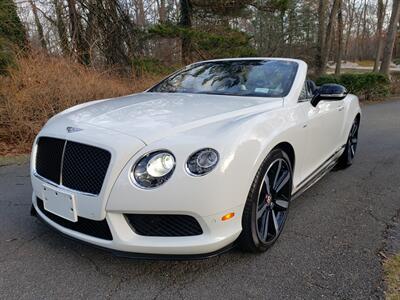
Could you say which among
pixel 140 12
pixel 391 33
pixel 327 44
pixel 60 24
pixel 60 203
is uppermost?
pixel 140 12

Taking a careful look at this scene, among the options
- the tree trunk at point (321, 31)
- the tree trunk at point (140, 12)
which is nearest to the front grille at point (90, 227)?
the tree trunk at point (140, 12)

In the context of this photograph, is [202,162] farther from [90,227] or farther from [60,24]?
[60,24]

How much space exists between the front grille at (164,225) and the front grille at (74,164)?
0.30 metres

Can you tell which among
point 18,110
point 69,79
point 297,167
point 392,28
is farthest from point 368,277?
point 392,28

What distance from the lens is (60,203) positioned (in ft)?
7.40

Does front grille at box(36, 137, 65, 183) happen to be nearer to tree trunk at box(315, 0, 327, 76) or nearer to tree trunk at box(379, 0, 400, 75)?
tree trunk at box(379, 0, 400, 75)

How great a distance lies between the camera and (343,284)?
87.0 inches

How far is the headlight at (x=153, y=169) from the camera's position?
200cm

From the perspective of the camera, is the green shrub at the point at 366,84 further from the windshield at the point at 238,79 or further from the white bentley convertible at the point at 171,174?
the white bentley convertible at the point at 171,174

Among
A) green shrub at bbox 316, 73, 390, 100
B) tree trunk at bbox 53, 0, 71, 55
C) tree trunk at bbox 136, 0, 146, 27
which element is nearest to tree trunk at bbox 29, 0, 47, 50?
tree trunk at bbox 53, 0, 71, 55

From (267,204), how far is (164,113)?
100 cm

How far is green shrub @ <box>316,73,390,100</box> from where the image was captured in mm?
13883

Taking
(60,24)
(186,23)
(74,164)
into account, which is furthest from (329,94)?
(186,23)

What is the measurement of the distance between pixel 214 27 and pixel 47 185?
41.0 feet
